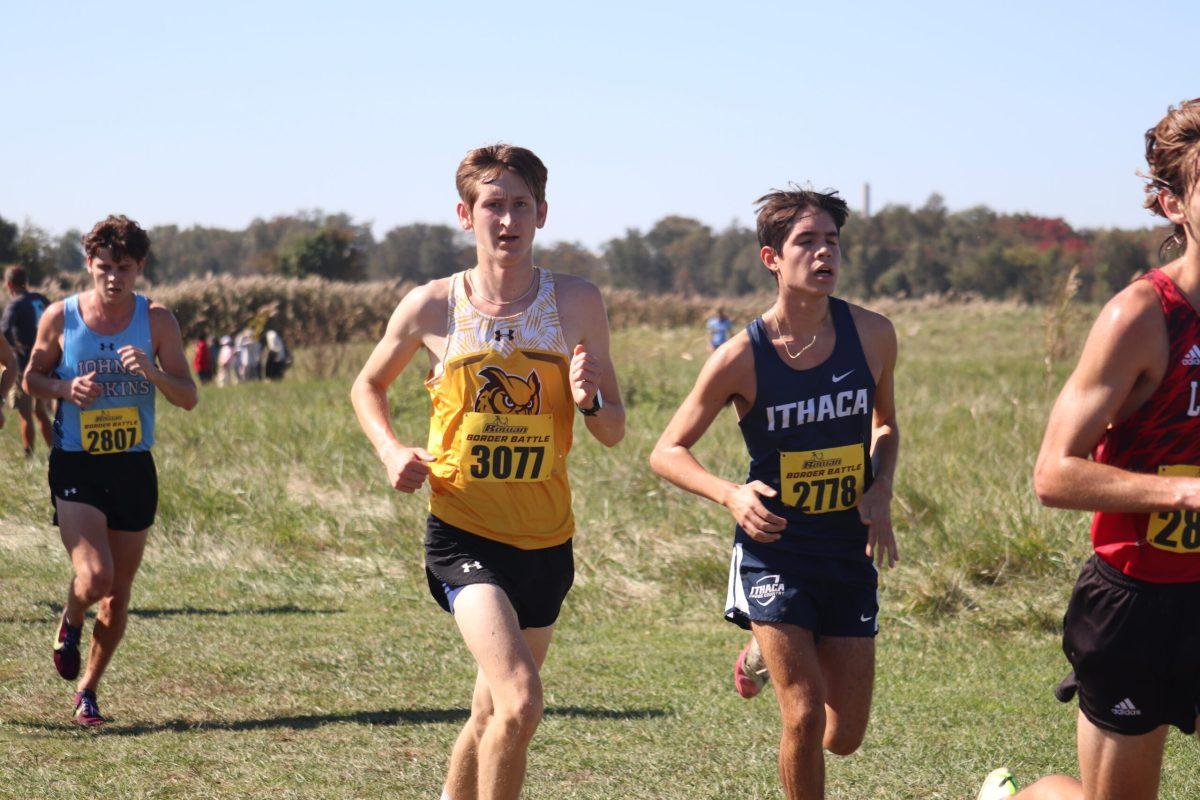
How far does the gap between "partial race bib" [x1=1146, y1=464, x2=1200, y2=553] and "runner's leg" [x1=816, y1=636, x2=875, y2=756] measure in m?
1.32

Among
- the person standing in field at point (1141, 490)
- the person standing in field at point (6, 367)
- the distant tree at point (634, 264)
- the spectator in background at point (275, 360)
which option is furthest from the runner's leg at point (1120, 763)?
the distant tree at point (634, 264)

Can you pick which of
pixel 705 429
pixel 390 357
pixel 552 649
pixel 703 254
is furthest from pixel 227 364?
pixel 703 254

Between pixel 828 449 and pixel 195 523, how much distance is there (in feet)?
26.4

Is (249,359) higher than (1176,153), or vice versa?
(1176,153)

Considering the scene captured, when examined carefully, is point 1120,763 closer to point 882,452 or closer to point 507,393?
point 882,452

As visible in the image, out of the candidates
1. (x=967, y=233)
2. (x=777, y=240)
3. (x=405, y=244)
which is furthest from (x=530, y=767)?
(x=405, y=244)

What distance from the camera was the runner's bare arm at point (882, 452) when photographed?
14.1 ft

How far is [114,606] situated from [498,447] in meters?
2.73

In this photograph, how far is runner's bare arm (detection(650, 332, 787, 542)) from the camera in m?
4.17

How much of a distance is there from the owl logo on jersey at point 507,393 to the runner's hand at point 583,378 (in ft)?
0.75

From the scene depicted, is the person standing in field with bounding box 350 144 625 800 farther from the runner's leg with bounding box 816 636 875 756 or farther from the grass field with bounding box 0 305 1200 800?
the grass field with bounding box 0 305 1200 800

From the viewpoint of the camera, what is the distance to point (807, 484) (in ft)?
14.1

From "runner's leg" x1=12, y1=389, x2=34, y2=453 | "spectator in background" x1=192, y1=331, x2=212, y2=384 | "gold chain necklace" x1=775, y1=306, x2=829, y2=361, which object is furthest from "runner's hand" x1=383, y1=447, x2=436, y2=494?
"spectator in background" x1=192, y1=331, x2=212, y2=384

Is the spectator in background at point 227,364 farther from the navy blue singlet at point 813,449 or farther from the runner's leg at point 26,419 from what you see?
the navy blue singlet at point 813,449
